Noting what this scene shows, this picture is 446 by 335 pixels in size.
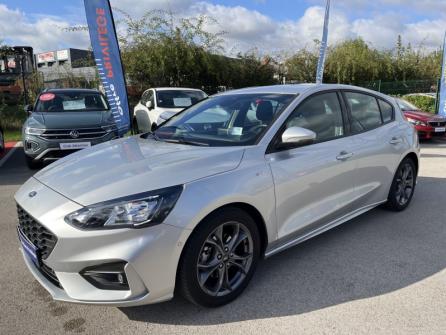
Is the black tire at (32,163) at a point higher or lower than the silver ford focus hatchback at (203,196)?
lower

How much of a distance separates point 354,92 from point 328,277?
2.03 metres

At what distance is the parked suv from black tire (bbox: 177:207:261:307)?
492cm

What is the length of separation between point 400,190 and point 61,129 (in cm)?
549

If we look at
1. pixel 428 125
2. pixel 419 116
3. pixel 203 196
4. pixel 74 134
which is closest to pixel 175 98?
pixel 74 134

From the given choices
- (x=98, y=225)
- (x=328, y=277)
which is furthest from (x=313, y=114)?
(x=98, y=225)

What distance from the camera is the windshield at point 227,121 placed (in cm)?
331

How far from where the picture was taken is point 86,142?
709cm

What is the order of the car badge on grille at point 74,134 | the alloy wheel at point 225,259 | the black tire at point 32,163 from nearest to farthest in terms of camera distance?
1. the alloy wheel at point 225,259
2. the car badge on grille at point 74,134
3. the black tire at point 32,163

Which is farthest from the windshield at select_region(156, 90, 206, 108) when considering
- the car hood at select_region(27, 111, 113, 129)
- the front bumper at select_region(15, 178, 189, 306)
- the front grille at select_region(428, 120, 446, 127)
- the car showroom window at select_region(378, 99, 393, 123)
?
the front bumper at select_region(15, 178, 189, 306)

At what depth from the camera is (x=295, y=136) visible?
3146 mm

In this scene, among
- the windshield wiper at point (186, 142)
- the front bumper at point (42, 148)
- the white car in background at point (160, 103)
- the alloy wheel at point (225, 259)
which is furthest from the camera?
the white car in background at point (160, 103)

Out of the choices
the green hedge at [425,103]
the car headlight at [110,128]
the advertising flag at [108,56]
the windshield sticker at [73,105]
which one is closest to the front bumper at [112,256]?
the car headlight at [110,128]

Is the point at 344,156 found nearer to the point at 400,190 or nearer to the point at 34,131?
the point at 400,190

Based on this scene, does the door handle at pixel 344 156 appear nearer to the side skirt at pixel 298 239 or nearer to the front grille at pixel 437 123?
the side skirt at pixel 298 239
